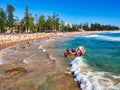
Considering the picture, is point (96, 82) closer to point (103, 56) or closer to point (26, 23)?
point (103, 56)

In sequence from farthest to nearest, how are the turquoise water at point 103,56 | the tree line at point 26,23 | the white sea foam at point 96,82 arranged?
1. the tree line at point 26,23
2. the turquoise water at point 103,56
3. the white sea foam at point 96,82

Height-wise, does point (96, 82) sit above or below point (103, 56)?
above

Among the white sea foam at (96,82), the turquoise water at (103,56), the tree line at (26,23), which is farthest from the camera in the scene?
the tree line at (26,23)

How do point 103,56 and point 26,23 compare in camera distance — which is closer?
point 103,56

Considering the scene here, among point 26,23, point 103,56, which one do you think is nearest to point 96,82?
point 103,56

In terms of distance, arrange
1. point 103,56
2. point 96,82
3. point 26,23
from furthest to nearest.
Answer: point 26,23, point 103,56, point 96,82

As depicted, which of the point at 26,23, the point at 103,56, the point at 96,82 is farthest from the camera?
the point at 26,23

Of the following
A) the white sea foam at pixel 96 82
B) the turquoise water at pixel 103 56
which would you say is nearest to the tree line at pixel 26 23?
the turquoise water at pixel 103 56

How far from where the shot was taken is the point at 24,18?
102 meters

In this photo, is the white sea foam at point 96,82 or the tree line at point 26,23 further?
the tree line at point 26,23

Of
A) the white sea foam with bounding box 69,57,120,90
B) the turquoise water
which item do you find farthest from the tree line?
the white sea foam with bounding box 69,57,120,90

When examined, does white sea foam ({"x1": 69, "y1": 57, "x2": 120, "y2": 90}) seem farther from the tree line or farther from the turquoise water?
the tree line

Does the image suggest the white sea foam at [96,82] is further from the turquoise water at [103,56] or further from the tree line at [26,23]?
the tree line at [26,23]

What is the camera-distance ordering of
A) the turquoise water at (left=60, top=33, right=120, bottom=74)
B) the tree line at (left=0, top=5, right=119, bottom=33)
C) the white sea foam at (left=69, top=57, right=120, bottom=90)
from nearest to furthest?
the white sea foam at (left=69, top=57, right=120, bottom=90)
the turquoise water at (left=60, top=33, right=120, bottom=74)
the tree line at (left=0, top=5, right=119, bottom=33)
